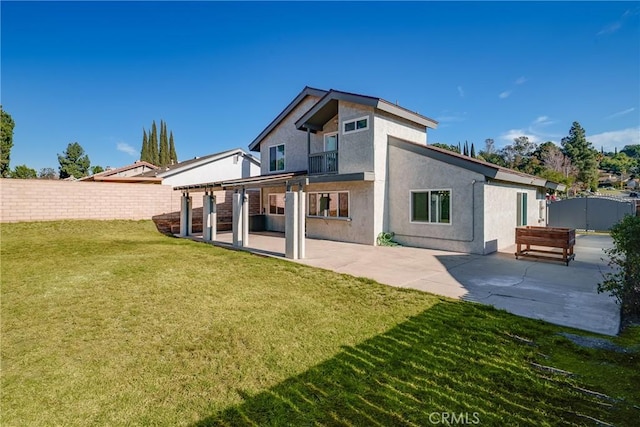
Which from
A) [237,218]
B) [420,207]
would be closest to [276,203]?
[237,218]

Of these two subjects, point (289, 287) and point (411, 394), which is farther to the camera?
point (289, 287)

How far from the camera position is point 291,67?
A: 763 inches

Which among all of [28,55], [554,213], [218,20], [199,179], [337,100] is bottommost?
[554,213]

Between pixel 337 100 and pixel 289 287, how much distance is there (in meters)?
11.1

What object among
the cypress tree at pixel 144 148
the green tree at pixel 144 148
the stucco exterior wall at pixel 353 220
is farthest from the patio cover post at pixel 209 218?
the cypress tree at pixel 144 148

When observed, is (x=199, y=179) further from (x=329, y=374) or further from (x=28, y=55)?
(x=329, y=374)

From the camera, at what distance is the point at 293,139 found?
771 inches

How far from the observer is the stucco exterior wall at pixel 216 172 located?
26.3m

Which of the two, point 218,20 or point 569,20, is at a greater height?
point 218,20

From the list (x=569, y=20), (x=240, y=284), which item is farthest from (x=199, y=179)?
(x=569, y=20)

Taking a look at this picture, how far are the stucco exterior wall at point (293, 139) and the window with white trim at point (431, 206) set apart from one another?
788cm

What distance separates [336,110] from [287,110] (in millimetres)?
4687

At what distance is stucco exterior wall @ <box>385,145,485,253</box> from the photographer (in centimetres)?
1175

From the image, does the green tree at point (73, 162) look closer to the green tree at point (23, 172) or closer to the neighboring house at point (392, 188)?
the green tree at point (23, 172)
